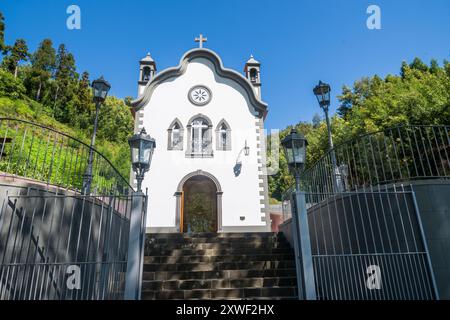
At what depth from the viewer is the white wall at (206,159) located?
11.4 meters

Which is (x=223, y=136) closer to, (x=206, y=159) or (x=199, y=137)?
(x=199, y=137)

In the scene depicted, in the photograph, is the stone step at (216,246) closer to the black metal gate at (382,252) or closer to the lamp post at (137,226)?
the black metal gate at (382,252)

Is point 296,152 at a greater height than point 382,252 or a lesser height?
greater

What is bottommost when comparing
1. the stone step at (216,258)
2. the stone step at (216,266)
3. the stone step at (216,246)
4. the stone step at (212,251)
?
the stone step at (216,266)

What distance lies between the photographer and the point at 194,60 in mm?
14219

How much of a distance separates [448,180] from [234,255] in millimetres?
4529

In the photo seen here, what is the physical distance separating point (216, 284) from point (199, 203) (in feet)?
24.0

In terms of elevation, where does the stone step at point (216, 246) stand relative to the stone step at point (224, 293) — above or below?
above

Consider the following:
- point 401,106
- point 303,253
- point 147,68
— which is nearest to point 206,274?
point 303,253

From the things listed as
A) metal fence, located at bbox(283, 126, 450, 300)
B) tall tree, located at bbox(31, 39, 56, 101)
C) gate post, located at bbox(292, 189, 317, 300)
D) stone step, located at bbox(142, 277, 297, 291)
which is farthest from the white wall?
tall tree, located at bbox(31, 39, 56, 101)

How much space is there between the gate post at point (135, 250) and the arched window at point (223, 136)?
798 cm

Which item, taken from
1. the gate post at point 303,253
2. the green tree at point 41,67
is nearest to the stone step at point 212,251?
the gate post at point 303,253

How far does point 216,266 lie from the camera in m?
6.10
